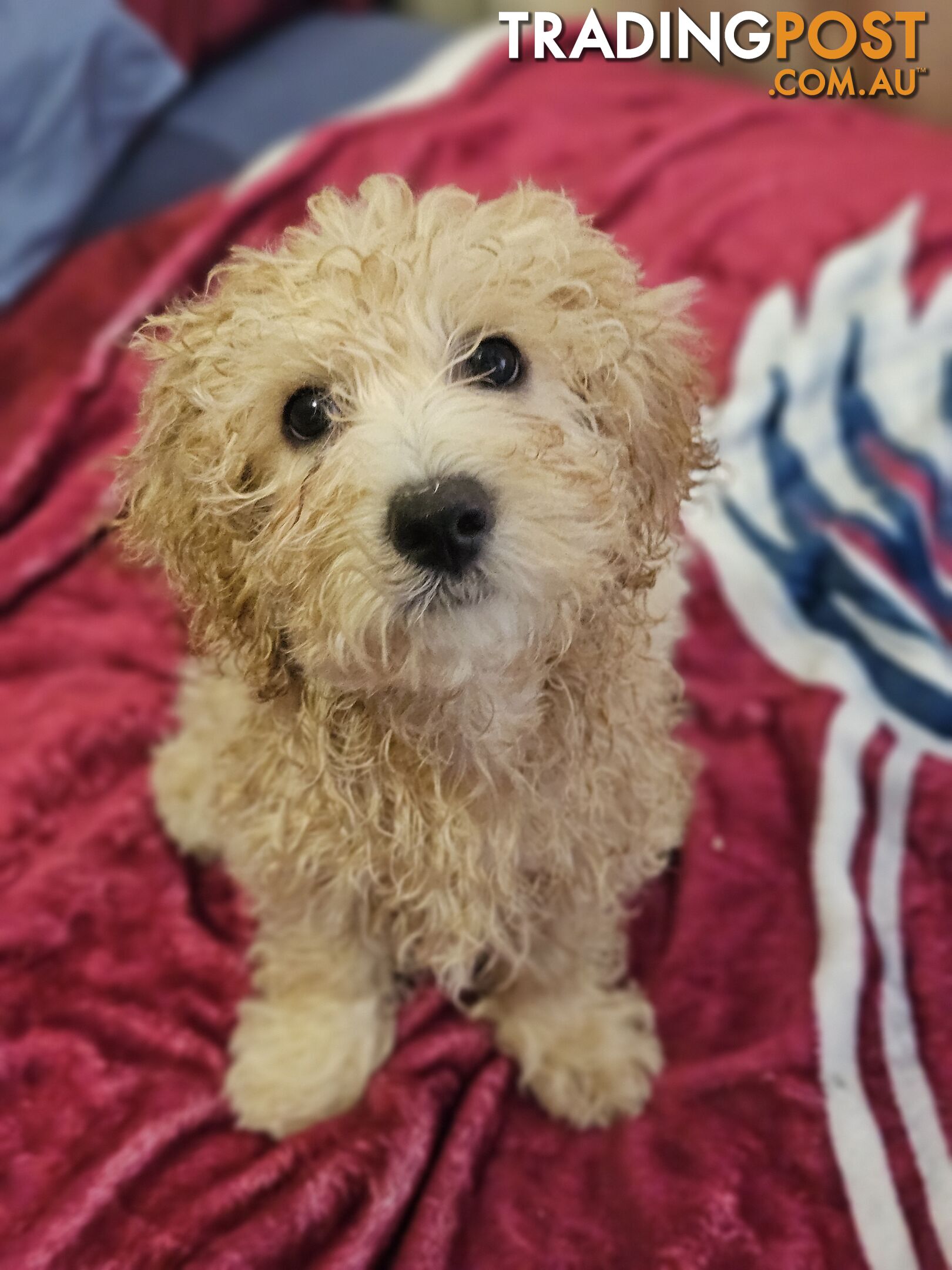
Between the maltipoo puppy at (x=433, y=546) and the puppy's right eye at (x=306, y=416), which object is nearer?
the maltipoo puppy at (x=433, y=546)

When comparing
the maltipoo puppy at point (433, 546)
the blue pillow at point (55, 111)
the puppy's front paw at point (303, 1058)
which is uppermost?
the blue pillow at point (55, 111)

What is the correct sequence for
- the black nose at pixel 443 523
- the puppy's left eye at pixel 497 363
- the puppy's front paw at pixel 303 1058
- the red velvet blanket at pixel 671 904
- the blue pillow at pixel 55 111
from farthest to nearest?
1. the blue pillow at pixel 55 111
2. the puppy's front paw at pixel 303 1058
3. the red velvet blanket at pixel 671 904
4. the puppy's left eye at pixel 497 363
5. the black nose at pixel 443 523

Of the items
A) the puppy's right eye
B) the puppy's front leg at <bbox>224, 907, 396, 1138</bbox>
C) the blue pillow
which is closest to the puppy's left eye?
the puppy's right eye

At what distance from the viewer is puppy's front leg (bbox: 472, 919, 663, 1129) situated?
4.31 ft

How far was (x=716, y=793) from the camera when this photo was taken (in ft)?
5.32

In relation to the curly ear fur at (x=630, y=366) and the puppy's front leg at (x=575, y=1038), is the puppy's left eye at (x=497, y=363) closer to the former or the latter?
the curly ear fur at (x=630, y=366)

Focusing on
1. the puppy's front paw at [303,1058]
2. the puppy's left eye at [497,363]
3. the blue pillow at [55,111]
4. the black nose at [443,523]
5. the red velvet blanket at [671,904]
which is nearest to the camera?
the black nose at [443,523]

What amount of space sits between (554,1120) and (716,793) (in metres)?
0.53

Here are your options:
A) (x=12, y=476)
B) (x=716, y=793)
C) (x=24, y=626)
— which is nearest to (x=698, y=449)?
(x=716, y=793)

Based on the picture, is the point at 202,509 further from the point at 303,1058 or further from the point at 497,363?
the point at 303,1058

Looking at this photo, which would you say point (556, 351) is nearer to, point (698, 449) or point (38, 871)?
point (698, 449)

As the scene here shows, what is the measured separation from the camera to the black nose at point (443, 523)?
829mm

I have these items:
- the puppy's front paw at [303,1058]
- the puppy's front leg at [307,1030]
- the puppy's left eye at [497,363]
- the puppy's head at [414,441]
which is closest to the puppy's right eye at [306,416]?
the puppy's head at [414,441]

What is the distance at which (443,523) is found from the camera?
0.82m
